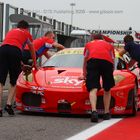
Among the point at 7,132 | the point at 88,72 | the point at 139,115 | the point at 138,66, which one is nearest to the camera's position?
the point at 7,132

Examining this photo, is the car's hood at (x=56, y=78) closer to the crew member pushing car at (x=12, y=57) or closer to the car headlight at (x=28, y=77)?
the car headlight at (x=28, y=77)

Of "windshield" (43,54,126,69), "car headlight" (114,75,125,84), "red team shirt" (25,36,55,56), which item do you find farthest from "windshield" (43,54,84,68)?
"car headlight" (114,75,125,84)

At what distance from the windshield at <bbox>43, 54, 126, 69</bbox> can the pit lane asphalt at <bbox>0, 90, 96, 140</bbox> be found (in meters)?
1.27

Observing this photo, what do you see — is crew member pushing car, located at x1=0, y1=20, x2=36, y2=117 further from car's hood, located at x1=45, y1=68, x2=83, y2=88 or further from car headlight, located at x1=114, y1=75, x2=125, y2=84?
car headlight, located at x1=114, y1=75, x2=125, y2=84

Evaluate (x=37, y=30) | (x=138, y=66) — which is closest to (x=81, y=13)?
(x=37, y=30)

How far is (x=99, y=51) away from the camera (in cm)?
835

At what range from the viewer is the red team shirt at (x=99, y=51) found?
8.33 meters

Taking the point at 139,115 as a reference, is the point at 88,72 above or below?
above

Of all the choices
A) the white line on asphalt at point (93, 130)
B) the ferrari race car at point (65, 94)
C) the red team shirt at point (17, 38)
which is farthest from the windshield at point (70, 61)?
the white line on asphalt at point (93, 130)

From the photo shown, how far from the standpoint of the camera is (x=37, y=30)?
746 inches

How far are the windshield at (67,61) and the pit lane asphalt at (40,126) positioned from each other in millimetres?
1264

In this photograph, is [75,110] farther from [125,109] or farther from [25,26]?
[25,26]

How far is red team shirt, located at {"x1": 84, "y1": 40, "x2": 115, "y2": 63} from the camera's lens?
27.3 feet

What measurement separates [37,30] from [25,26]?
1026 centimetres
